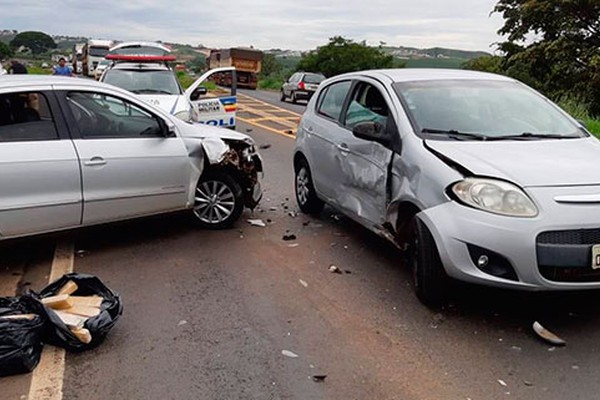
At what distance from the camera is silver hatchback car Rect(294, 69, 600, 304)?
396 cm

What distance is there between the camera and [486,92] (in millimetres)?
5609

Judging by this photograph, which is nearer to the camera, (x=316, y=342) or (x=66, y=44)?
(x=316, y=342)

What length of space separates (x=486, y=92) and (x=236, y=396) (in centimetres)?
362

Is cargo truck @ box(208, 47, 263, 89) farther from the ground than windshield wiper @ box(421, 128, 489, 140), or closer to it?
closer to it

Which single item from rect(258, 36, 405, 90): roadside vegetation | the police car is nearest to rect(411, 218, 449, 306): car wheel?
the police car

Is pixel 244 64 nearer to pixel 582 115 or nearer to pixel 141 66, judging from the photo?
pixel 141 66

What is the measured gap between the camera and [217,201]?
6707 mm

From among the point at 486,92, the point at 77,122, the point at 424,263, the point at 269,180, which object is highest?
the point at 486,92

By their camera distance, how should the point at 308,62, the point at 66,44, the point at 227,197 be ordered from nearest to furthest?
the point at 227,197 → the point at 308,62 → the point at 66,44

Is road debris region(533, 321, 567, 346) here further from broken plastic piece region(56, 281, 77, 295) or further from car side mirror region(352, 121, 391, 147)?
broken plastic piece region(56, 281, 77, 295)

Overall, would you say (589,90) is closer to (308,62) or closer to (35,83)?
(35,83)

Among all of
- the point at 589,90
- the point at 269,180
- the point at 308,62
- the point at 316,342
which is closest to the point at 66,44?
the point at 308,62

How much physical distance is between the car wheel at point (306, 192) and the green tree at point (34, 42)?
84181 millimetres

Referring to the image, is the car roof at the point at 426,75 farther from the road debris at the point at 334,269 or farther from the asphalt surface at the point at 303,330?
the road debris at the point at 334,269
